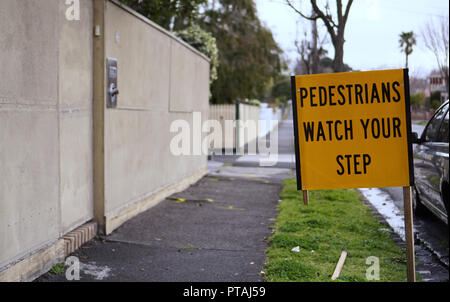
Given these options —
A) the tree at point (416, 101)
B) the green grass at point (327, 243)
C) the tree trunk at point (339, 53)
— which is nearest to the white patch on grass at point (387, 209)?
the green grass at point (327, 243)

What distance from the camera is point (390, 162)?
3.95 m

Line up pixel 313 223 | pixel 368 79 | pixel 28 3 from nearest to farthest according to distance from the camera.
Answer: pixel 368 79
pixel 28 3
pixel 313 223

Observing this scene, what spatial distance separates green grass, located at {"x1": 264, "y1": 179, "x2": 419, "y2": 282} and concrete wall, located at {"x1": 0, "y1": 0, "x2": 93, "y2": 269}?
83.8 inches

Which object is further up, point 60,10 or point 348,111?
point 60,10

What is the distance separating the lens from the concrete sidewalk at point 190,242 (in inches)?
206

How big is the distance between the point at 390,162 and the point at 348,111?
1.52 ft

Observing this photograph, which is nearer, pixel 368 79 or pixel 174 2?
pixel 368 79

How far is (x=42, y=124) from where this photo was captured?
5102 mm

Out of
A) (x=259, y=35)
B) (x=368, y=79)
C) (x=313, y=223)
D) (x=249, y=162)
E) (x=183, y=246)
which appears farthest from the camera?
(x=259, y=35)

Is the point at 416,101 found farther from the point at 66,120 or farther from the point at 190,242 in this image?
the point at 66,120

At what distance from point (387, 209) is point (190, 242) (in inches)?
158

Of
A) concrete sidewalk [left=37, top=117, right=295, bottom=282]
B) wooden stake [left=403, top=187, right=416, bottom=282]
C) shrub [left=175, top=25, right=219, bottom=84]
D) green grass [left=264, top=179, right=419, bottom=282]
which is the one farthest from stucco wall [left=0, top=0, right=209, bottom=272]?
shrub [left=175, top=25, right=219, bottom=84]
